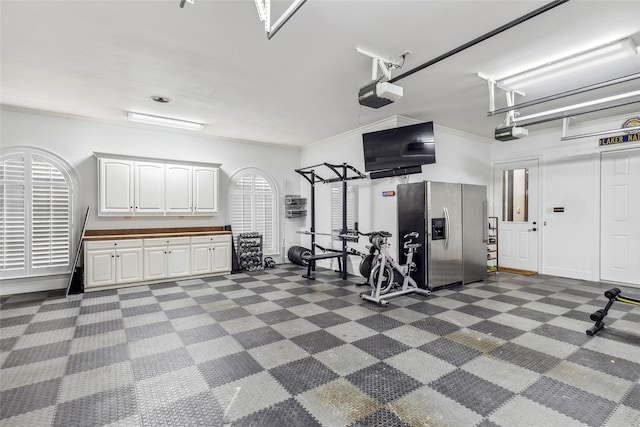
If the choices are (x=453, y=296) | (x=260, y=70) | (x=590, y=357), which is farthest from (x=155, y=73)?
(x=590, y=357)

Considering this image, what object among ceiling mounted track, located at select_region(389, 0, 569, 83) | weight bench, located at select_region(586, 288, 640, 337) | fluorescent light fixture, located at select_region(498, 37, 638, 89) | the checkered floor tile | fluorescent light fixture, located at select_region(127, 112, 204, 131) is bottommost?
the checkered floor tile

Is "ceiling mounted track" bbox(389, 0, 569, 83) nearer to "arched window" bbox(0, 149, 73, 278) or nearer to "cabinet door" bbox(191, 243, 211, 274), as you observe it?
"cabinet door" bbox(191, 243, 211, 274)

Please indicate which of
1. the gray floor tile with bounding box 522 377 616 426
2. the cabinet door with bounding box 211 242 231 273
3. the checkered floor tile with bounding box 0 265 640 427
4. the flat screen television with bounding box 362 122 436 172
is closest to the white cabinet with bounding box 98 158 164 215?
the cabinet door with bounding box 211 242 231 273

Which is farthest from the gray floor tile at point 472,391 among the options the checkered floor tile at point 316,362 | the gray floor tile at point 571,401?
the gray floor tile at point 571,401

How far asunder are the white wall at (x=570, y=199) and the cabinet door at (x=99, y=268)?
27.6 ft

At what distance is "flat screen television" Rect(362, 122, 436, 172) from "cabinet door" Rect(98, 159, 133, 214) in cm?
449

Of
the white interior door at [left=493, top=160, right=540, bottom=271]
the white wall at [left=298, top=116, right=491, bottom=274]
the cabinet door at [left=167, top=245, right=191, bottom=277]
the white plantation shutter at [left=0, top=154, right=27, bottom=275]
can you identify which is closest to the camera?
the white plantation shutter at [left=0, top=154, right=27, bottom=275]

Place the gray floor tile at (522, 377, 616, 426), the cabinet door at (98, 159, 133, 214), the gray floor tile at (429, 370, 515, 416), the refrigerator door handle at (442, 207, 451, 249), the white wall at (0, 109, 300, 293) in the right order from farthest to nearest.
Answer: the cabinet door at (98, 159, 133, 214) < the refrigerator door handle at (442, 207, 451, 249) < the white wall at (0, 109, 300, 293) < the gray floor tile at (429, 370, 515, 416) < the gray floor tile at (522, 377, 616, 426)

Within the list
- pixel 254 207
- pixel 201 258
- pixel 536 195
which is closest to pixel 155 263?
pixel 201 258

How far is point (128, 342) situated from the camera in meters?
3.33

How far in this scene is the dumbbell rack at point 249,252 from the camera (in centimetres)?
706

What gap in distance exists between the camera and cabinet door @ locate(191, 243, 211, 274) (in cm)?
630

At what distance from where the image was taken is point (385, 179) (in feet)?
19.6

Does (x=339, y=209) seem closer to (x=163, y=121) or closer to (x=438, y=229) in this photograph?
(x=438, y=229)
